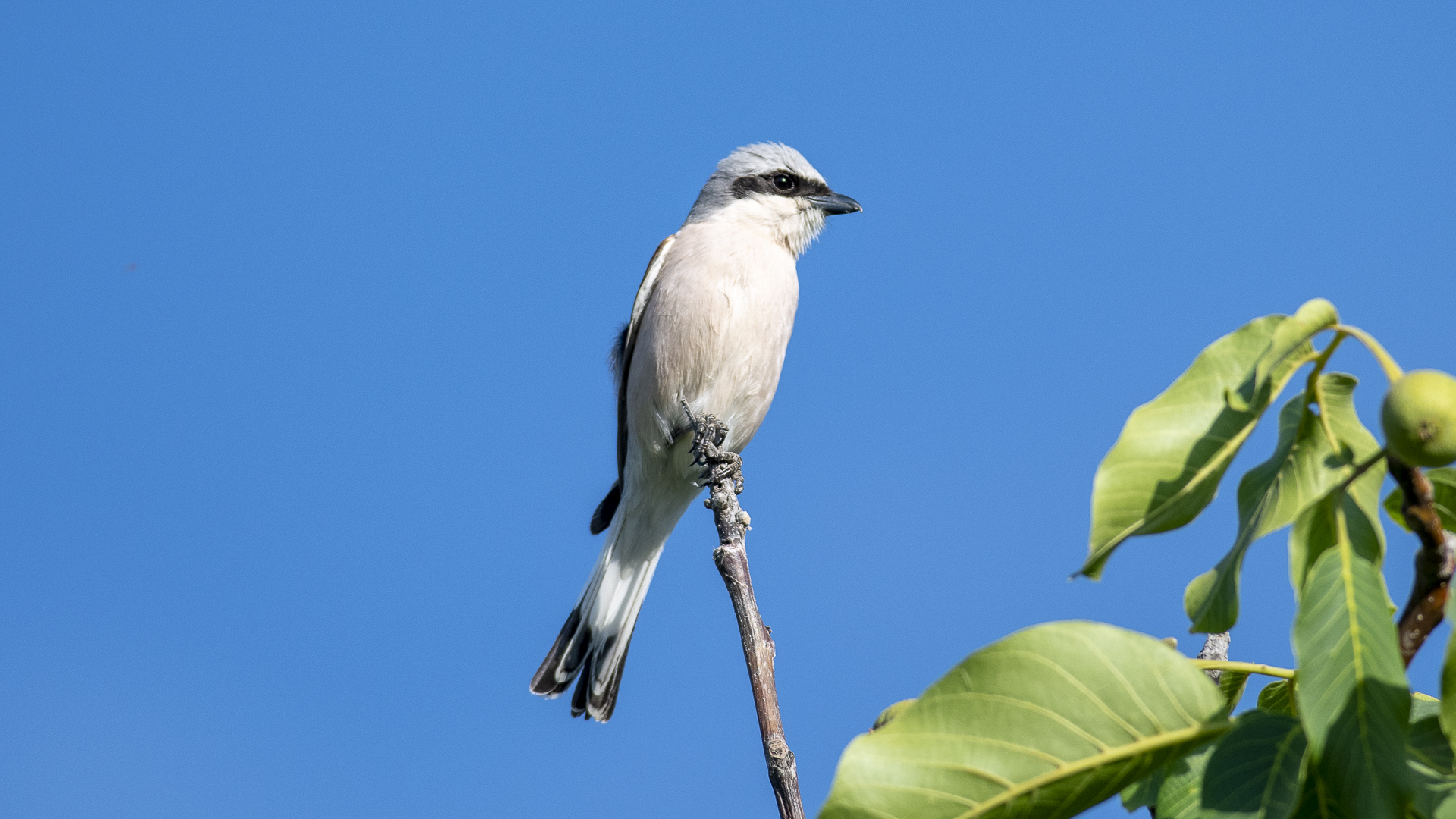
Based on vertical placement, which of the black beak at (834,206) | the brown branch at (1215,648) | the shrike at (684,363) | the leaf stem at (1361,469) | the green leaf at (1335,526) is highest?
the black beak at (834,206)

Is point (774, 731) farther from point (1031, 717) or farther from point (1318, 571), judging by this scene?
point (1318, 571)

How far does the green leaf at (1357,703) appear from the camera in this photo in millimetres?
1109

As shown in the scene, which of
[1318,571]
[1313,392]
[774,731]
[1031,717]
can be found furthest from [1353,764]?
[774,731]

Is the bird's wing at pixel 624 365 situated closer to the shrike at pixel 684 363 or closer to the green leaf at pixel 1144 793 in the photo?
the shrike at pixel 684 363

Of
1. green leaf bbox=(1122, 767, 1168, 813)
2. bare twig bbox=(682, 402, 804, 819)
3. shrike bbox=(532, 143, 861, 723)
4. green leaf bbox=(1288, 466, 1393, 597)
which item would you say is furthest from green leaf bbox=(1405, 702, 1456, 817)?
shrike bbox=(532, 143, 861, 723)

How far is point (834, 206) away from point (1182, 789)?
17.6ft

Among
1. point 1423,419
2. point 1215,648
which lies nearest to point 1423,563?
point 1423,419

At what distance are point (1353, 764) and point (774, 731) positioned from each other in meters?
1.56

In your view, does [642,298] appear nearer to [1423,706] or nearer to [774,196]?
[774,196]

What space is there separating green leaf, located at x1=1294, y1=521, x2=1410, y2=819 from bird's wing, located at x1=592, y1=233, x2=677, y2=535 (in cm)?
494

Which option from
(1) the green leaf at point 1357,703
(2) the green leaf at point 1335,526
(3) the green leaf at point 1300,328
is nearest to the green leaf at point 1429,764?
(1) the green leaf at point 1357,703

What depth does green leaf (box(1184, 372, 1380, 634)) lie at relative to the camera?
4.37 ft

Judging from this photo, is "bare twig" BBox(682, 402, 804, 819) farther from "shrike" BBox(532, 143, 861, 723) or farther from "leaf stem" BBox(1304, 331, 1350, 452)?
"leaf stem" BBox(1304, 331, 1350, 452)

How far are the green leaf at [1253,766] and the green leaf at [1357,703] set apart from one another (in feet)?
0.20
